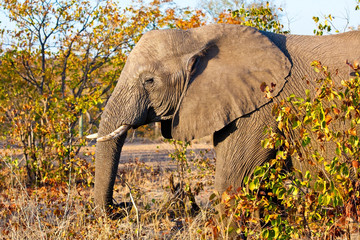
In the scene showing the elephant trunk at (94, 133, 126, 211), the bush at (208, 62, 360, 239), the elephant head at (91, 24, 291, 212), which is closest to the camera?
the bush at (208, 62, 360, 239)

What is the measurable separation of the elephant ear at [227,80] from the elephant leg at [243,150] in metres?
0.09

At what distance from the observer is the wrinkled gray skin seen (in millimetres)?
4406

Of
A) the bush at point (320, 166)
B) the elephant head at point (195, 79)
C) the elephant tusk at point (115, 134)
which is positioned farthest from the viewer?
the elephant tusk at point (115, 134)

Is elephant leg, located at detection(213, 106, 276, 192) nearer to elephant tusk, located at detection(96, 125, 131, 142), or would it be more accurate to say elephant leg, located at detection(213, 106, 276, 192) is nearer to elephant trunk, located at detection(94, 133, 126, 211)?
elephant tusk, located at detection(96, 125, 131, 142)

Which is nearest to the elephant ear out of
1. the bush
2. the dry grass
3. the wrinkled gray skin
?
the wrinkled gray skin

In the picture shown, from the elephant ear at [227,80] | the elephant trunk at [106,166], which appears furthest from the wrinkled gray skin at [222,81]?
the elephant trunk at [106,166]

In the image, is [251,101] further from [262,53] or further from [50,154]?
[50,154]

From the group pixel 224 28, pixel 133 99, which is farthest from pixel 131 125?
pixel 224 28

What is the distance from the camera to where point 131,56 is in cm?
478

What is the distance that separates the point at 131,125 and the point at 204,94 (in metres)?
0.73

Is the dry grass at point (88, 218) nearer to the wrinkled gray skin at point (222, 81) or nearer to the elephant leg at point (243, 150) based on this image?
the elephant leg at point (243, 150)

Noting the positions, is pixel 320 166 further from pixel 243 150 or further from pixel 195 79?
pixel 195 79

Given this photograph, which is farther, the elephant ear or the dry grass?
the dry grass

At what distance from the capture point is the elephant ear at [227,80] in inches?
175
